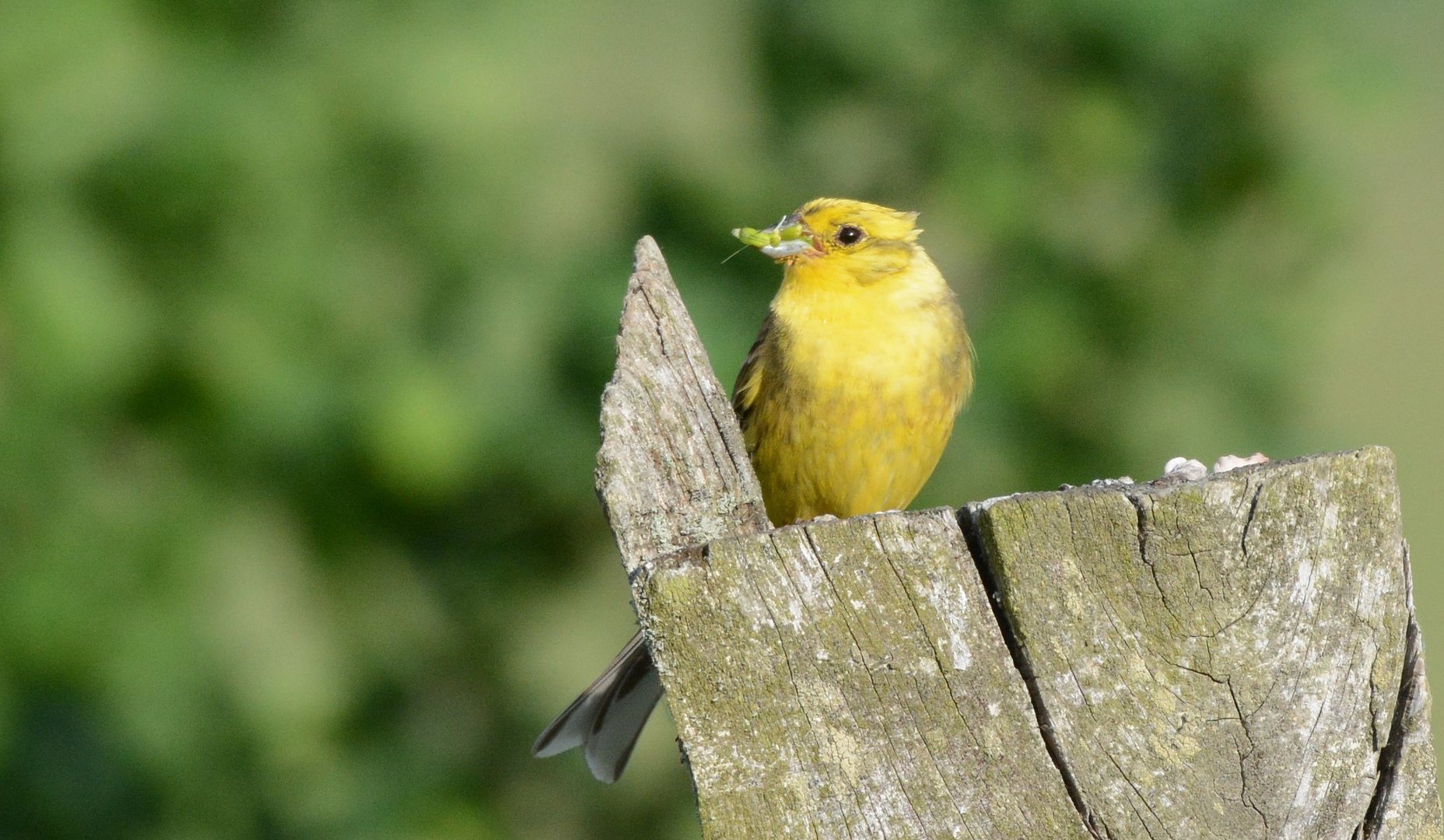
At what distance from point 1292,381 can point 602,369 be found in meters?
2.46

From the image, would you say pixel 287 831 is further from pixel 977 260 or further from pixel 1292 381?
pixel 1292 381

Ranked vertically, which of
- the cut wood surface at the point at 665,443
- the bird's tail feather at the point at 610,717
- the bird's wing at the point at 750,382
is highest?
the cut wood surface at the point at 665,443

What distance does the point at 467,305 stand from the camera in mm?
4973

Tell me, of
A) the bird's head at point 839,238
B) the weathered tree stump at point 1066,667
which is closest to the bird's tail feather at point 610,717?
the weathered tree stump at point 1066,667

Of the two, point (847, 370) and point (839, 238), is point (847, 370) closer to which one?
point (847, 370)

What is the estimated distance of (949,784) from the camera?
2.22 m

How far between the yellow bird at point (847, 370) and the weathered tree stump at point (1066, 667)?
1.96 metres

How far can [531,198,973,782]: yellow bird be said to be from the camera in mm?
4262

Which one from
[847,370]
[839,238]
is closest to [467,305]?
[839,238]

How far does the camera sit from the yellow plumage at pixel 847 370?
4.26 metres

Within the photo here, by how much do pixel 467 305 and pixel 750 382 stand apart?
3.64 feet

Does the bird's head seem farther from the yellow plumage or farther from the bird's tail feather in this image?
the bird's tail feather

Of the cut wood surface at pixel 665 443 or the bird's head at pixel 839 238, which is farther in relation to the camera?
the bird's head at pixel 839 238

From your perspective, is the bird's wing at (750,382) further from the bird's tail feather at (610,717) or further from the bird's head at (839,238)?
the bird's tail feather at (610,717)
